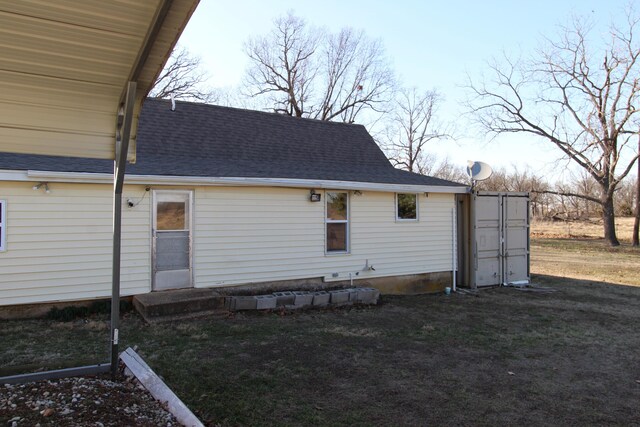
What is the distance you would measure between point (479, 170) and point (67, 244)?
919cm

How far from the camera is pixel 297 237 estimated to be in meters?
9.03

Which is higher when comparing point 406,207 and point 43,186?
point 43,186

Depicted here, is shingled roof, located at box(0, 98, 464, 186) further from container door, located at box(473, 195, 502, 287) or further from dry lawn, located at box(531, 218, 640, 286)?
dry lawn, located at box(531, 218, 640, 286)

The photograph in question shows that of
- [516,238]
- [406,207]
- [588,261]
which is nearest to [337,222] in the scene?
[406,207]

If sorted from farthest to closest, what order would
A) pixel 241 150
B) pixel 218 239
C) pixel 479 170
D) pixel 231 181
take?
pixel 479 170, pixel 241 150, pixel 218 239, pixel 231 181

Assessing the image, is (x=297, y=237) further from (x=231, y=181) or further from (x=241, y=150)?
(x=241, y=150)

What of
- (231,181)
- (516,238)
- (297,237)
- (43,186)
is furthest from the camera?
(516,238)

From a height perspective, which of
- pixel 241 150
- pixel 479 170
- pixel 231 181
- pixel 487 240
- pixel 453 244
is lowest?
pixel 453 244

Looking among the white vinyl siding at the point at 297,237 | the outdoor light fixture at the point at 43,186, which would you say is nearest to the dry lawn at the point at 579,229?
the white vinyl siding at the point at 297,237

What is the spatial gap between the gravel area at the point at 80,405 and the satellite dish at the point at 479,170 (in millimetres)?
9322

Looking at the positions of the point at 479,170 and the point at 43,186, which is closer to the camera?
the point at 43,186

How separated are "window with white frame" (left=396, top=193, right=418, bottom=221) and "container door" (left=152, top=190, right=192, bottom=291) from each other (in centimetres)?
480

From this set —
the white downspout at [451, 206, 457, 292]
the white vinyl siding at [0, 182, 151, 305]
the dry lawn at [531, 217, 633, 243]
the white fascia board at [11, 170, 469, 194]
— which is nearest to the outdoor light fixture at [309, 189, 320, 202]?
the white fascia board at [11, 170, 469, 194]

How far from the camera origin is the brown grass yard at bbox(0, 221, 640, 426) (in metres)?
3.93
